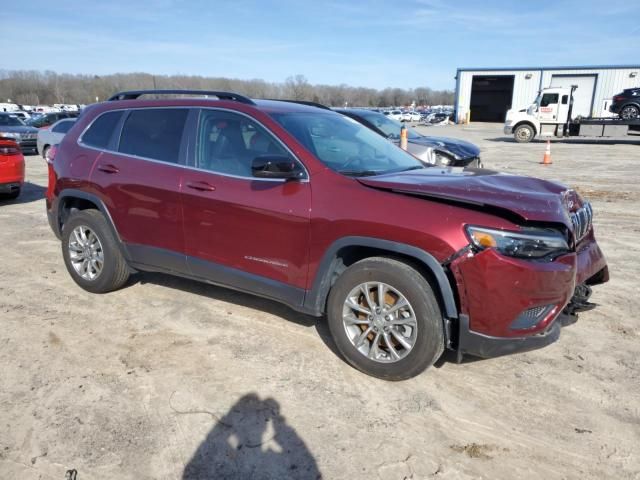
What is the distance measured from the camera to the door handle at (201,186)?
12.3ft

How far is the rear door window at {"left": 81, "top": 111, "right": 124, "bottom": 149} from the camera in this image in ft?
15.0

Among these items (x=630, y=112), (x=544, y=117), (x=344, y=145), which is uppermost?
(x=630, y=112)

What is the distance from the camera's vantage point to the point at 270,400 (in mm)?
3088

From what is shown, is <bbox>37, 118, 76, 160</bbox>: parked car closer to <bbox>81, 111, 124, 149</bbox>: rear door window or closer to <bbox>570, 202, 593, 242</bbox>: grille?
<bbox>81, 111, 124, 149</bbox>: rear door window

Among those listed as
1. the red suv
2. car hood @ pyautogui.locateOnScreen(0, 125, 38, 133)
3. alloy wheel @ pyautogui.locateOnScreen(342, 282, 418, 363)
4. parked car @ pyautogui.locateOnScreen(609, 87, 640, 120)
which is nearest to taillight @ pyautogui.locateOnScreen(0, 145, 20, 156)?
the red suv

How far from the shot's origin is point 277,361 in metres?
3.55

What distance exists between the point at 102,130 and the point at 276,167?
2257mm

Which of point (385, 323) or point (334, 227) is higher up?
point (334, 227)

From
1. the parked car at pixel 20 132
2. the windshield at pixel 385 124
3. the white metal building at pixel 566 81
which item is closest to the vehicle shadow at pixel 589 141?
the white metal building at pixel 566 81

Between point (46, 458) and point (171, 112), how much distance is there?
2.73 metres

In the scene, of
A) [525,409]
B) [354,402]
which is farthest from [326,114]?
[525,409]

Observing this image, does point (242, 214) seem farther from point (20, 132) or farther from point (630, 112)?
point (630, 112)

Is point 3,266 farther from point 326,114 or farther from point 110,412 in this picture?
point 326,114

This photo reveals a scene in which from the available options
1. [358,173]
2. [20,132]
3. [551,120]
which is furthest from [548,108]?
[358,173]
